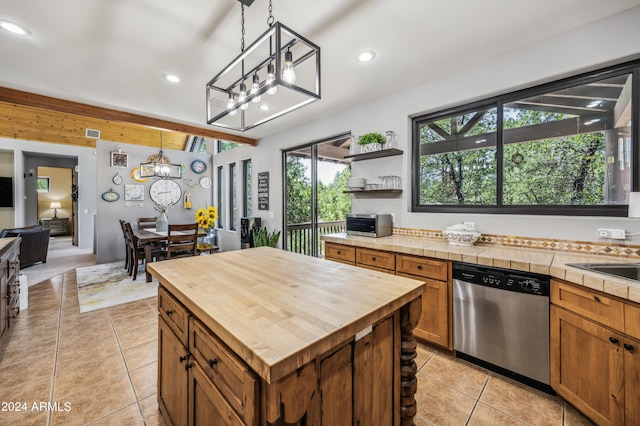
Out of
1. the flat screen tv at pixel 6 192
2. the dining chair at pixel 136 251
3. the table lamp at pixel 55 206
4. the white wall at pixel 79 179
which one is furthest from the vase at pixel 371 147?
the table lamp at pixel 55 206

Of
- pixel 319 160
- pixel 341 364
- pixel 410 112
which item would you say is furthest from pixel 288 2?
pixel 319 160

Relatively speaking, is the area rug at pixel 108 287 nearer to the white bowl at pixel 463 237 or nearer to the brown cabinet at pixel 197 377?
the brown cabinet at pixel 197 377

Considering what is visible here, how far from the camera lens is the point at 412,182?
3.16 meters

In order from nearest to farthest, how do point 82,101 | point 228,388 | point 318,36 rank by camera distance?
point 228,388
point 318,36
point 82,101

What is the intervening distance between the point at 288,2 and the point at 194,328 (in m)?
2.07

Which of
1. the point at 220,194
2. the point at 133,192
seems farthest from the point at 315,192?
the point at 133,192

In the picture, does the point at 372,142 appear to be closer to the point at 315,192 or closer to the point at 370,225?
the point at 370,225

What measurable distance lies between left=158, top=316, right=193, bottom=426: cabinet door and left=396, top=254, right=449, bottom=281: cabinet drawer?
1.88 metres

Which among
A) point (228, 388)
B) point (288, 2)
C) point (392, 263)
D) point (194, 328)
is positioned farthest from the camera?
point (392, 263)

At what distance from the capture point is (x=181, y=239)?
4.34m

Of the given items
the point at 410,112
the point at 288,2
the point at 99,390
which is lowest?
the point at 99,390

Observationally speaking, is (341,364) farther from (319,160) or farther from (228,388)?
(319,160)

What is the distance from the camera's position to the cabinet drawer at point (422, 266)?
7.32ft

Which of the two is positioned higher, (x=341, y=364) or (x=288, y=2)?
(x=288, y=2)
